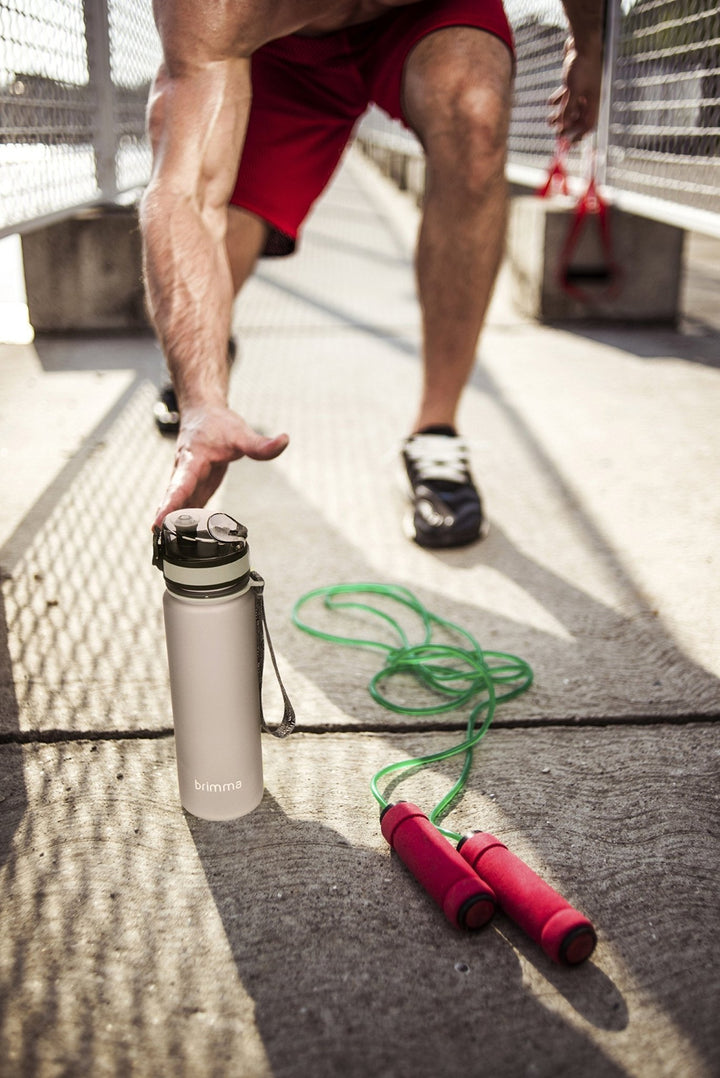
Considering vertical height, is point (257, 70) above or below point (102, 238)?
above

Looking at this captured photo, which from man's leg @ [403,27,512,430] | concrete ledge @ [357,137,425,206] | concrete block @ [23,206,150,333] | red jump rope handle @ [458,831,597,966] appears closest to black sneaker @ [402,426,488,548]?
man's leg @ [403,27,512,430]

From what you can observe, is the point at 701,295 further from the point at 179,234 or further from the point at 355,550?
the point at 179,234

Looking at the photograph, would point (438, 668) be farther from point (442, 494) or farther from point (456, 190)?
point (456, 190)

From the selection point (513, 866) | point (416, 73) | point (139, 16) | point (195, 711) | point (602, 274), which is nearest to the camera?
point (513, 866)

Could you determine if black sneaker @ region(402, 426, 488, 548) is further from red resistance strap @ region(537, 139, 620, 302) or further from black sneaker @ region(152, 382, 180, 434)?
red resistance strap @ region(537, 139, 620, 302)

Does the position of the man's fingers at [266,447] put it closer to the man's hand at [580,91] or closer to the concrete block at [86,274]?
the man's hand at [580,91]

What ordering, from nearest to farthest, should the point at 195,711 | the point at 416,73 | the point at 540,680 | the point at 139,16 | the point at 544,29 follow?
the point at 195,711, the point at 540,680, the point at 416,73, the point at 139,16, the point at 544,29

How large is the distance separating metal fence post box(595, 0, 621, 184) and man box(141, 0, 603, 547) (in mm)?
1734

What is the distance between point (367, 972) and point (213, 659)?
43 cm

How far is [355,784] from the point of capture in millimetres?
1383

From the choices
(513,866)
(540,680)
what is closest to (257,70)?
(540,680)

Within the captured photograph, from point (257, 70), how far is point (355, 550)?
1.20 m

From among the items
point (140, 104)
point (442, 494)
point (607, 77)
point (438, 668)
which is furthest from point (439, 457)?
point (140, 104)

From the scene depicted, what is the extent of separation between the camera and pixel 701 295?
5.18 meters
